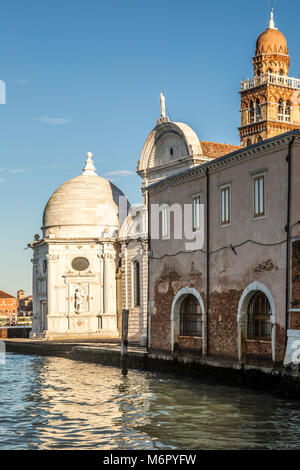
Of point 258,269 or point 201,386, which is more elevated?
point 258,269

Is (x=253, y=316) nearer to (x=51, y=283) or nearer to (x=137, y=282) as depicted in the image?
(x=137, y=282)

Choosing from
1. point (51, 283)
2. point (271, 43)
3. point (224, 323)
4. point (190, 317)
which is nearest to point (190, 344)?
point (190, 317)

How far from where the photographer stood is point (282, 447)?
43.0 feet

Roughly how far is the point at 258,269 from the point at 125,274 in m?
20.5

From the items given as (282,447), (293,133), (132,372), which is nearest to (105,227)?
(132,372)

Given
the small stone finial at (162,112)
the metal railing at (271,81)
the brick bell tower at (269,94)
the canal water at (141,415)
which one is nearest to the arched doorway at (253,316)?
the canal water at (141,415)

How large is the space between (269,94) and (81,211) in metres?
22.0

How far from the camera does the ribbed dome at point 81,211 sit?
42.2 metres

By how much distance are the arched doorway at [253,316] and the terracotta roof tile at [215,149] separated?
49.5 feet

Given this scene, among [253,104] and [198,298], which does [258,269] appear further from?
[253,104]

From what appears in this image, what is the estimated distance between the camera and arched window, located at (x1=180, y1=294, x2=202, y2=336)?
24.1 m

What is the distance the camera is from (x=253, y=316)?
20734 millimetres

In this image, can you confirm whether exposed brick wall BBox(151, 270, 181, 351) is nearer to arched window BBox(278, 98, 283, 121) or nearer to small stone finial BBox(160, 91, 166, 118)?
small stone finial BBox(160, 91, 166, 118)

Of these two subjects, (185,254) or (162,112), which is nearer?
(185,254)
